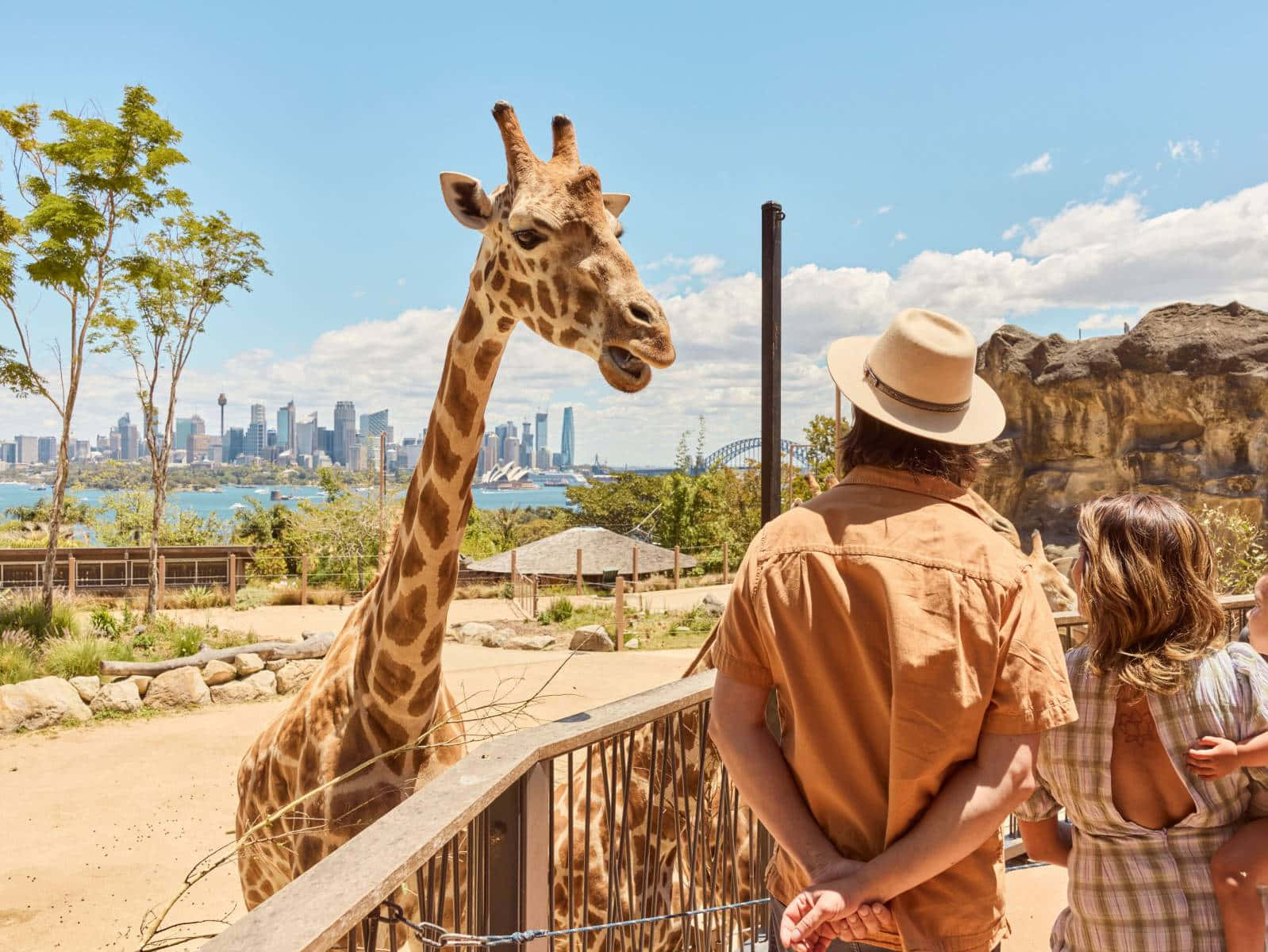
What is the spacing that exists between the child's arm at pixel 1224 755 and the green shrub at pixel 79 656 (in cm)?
1338

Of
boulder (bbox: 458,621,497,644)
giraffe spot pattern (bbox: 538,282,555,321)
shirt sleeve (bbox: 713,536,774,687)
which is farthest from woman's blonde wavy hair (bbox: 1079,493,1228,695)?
boulder (bbox: 458,621,497,644)

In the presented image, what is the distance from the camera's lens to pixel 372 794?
2.99m

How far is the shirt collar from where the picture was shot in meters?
1.50

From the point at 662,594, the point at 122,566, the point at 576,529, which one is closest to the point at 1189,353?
the point at 662,594

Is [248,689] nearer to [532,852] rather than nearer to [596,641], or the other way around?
[596,641]

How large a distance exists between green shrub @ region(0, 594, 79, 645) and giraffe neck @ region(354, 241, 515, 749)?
12.4 metres

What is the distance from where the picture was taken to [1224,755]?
5.57 feet

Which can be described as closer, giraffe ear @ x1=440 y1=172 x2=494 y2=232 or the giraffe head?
the giraffe head

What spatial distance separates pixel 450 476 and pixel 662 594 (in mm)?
23175

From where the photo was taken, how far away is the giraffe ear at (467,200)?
3.18 meters

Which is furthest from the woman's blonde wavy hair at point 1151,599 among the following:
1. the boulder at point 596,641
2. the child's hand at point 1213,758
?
the boulder at point 596,641

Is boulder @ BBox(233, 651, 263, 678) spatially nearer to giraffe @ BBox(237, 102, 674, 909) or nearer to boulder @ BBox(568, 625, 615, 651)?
boulder @ BBox(568, 625, 615, 651)

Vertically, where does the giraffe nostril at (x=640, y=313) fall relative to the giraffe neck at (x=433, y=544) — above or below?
above

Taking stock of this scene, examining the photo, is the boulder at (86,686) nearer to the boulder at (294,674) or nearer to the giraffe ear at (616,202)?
the boulder at (294,674)
